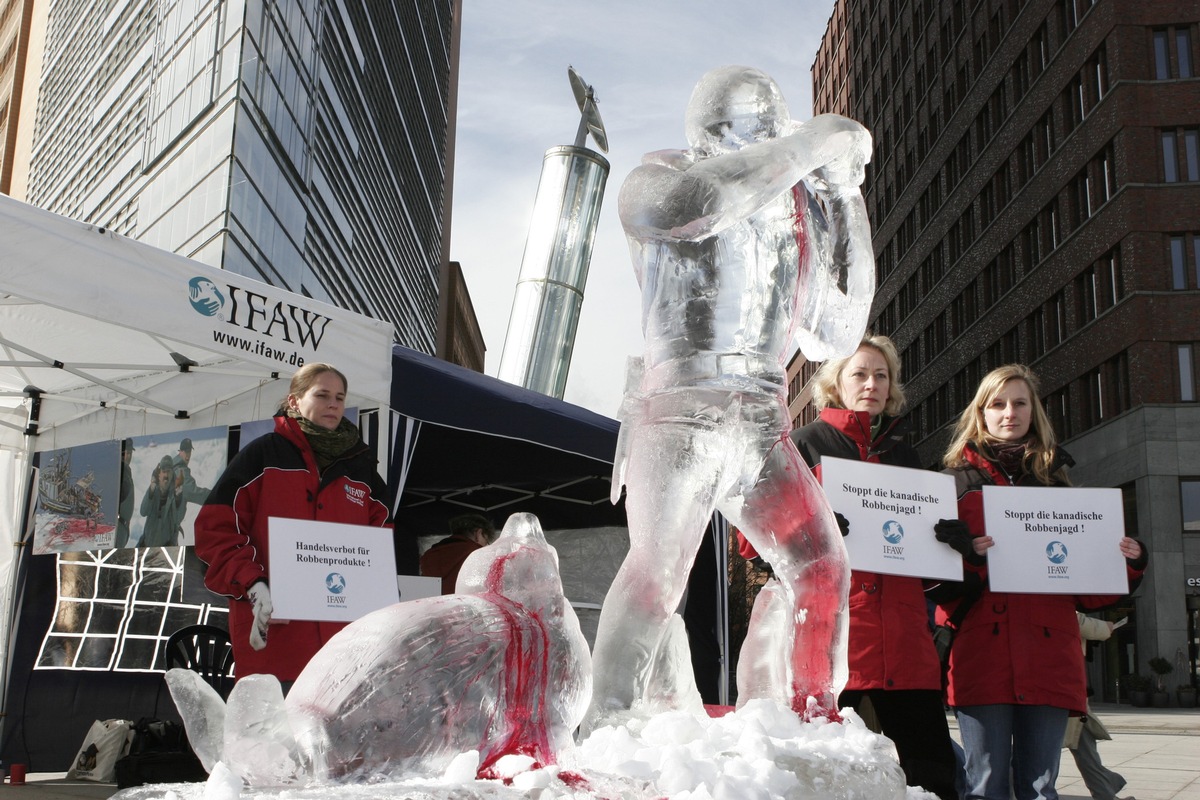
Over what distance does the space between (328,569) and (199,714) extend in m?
1.70

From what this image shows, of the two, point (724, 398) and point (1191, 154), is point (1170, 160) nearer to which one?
point (1191, 154)

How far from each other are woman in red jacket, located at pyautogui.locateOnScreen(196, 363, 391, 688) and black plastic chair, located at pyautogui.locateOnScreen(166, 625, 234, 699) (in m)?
2.05

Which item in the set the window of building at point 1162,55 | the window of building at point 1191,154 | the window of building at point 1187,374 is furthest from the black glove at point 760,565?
the window of building at point 1162,55

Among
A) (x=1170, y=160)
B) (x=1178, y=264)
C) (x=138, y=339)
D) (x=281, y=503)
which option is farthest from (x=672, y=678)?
(x=1170, y=160)

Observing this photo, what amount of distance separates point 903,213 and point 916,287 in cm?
362

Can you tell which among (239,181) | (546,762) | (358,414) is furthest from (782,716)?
(239,181)

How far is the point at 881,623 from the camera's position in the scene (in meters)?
3.26

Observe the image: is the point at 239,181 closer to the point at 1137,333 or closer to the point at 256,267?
the point at 256,267

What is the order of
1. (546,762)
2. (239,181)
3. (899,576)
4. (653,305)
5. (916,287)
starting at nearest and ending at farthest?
(546,762) < (653,305) < (899,576) < (239,181) < (916,287)

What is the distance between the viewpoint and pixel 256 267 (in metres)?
22.0

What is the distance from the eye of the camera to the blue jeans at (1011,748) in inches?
128

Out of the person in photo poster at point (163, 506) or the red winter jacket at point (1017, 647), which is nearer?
the red winter jacket at point (1017, 647)

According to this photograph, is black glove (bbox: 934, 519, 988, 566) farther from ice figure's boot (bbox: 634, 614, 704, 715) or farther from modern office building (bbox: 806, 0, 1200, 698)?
modern office building (bbox: 806, 0, 1200, 698)

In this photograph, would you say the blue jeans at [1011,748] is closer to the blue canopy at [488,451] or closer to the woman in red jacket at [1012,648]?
the woman in red jacket at [1012,648]
